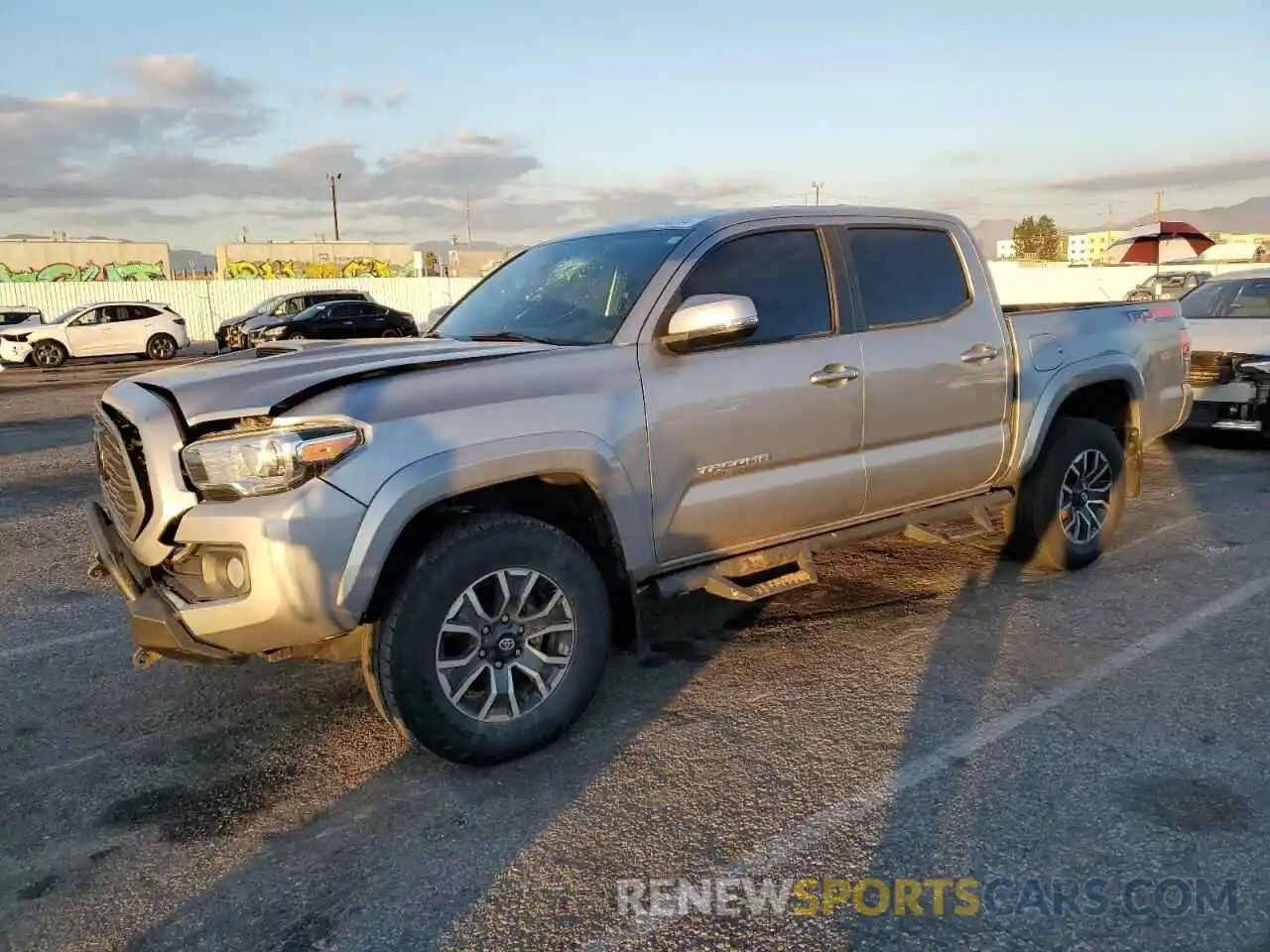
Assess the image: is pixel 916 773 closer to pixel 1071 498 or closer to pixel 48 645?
pixel 1071 498

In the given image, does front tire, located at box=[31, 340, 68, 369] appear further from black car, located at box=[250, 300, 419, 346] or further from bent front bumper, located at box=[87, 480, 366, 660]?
bent front bumper, located at box=[87, 480, 366, 660]

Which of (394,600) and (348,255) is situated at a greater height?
(348,255)

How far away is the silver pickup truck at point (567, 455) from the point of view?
120 inches

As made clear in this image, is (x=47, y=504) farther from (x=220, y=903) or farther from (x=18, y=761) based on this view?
(x=220, y=903)

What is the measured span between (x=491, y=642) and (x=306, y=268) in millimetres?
61648

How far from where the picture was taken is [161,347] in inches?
1041

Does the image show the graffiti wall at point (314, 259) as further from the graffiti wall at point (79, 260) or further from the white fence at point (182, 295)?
the white fence at point (182, 295)

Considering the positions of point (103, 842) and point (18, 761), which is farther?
point (18, 761)

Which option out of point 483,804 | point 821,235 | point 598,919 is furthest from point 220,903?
point 821,235

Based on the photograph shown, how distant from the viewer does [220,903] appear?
2.72m

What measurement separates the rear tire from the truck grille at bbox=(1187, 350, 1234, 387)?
24601 millimetres

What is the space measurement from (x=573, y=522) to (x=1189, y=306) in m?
9.32

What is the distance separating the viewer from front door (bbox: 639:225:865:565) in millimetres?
3779

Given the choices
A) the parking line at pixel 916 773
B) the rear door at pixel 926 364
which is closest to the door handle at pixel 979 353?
the rear door at pixel 926 364
